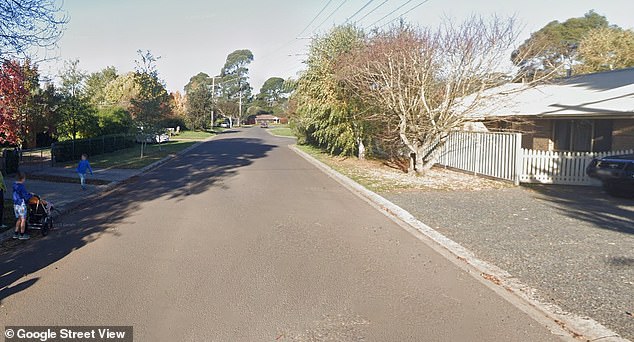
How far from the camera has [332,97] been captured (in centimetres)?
2280

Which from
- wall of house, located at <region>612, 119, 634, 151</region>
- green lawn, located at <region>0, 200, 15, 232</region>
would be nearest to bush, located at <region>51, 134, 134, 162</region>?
green lawn, located at <region>0, 200, 15, 232</region>

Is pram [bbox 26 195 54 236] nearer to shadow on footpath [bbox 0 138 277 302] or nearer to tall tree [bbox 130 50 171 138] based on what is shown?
shadow on footpath [bbox 0 138 277 302]

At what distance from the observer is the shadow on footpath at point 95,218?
616 centimetres

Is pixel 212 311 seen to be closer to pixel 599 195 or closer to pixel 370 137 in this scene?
pixel 599 195

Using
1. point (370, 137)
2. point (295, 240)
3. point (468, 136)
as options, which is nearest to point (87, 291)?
point (295, 240)

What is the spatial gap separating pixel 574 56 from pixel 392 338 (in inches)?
1635

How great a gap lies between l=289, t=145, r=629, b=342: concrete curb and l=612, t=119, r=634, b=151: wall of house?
11.4 m

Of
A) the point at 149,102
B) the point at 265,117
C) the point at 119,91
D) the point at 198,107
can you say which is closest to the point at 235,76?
the point at 265,117

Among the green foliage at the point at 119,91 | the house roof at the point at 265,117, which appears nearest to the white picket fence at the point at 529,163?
the green foliage at the point at 119,91

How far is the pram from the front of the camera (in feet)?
25.4

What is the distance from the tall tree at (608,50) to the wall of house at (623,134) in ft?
73.1

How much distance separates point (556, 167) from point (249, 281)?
12.7 metres

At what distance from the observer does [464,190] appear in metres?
13.4

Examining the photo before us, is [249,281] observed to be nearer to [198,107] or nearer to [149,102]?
[149,102]
